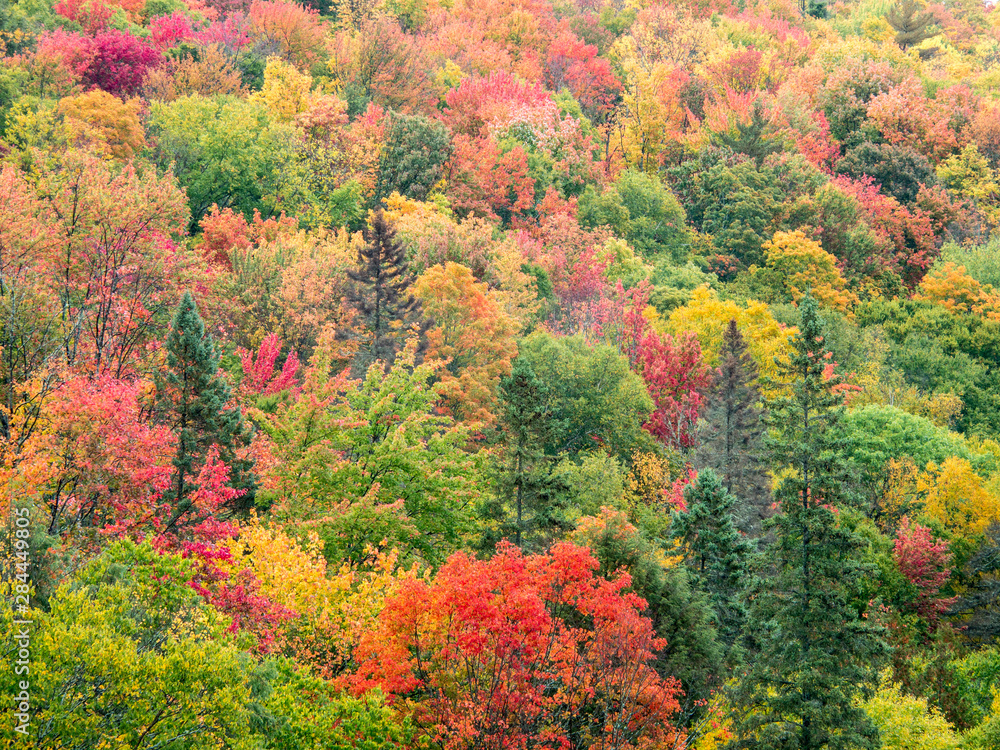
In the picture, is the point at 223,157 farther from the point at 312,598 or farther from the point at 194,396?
the point at 312,598

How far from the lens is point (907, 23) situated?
107188mm

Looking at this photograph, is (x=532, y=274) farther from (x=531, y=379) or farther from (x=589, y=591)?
(x=589, y=591)

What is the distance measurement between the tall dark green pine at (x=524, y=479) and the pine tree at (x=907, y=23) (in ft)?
297

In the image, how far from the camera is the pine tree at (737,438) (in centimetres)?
4372

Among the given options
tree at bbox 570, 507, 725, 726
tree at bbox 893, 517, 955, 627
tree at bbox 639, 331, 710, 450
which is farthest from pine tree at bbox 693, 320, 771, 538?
tree at bbox 570, 507, 725, 726

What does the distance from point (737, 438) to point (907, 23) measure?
80.8 m

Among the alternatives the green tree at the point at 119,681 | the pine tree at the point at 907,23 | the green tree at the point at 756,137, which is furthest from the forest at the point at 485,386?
the pine tree at the point at 907,23

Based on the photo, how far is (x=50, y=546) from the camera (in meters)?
20.4

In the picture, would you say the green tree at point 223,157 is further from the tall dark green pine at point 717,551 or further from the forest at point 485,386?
the tall dark green pine at point 717,551

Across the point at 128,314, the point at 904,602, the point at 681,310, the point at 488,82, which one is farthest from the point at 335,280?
the point at 488,82

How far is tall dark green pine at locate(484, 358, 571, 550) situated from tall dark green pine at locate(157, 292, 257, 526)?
8990mm

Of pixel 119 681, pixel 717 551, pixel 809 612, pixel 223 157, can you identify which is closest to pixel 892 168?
pixel 223 157

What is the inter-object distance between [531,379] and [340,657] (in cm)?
1246

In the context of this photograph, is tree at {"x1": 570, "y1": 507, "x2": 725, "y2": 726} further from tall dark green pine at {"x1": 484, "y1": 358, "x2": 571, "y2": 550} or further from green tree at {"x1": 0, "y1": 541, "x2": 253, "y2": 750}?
green tree at {"x1": 0, "y1": 541, "x2": 253, "y2": 750}
